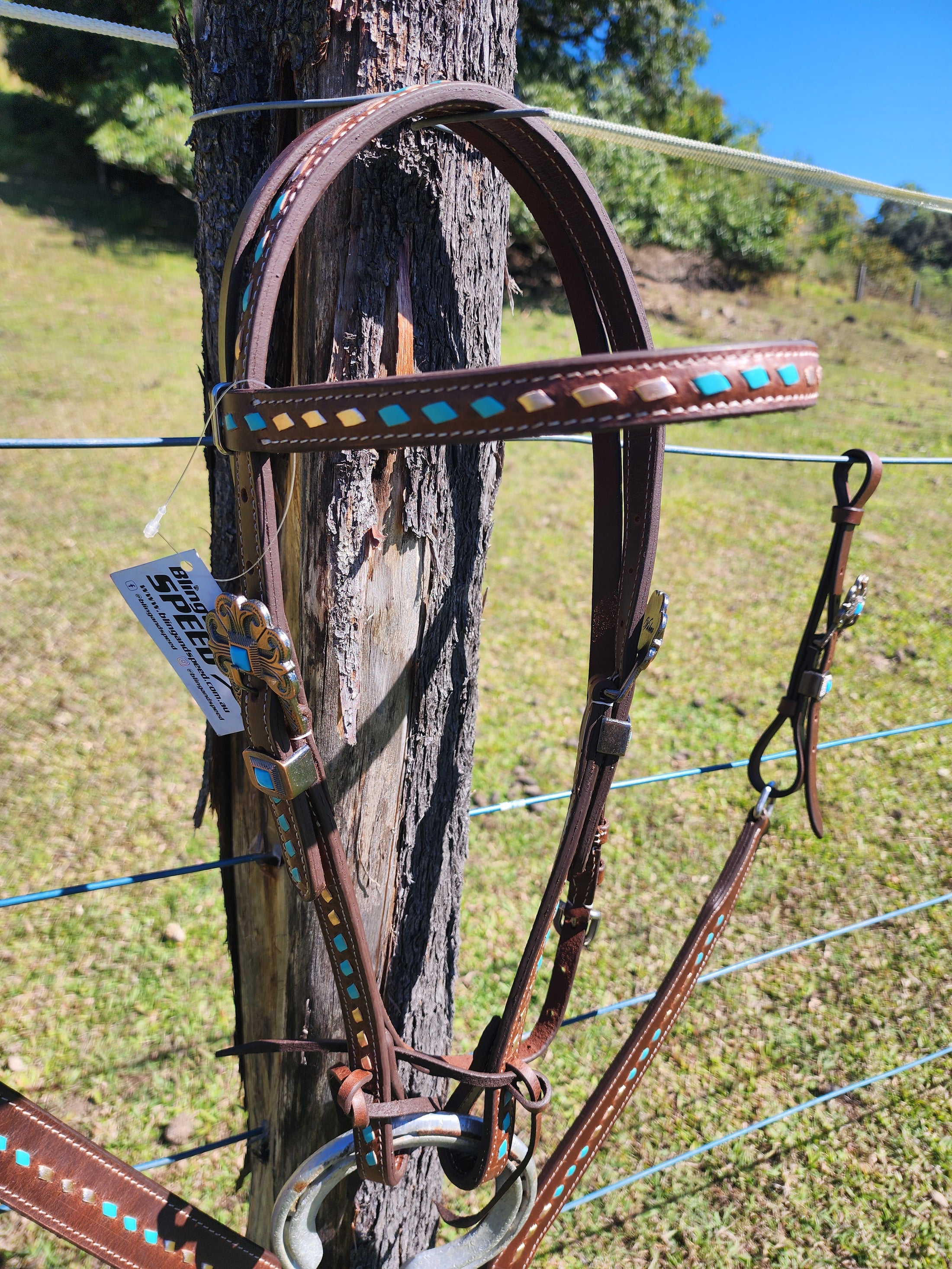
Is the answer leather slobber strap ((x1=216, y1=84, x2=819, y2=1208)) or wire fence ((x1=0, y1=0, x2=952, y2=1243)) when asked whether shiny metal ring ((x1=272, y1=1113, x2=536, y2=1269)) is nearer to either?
leather slobber strap ((x1=216, y1=84, x2=819, y2=1208))

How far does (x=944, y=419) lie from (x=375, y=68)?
996 cm

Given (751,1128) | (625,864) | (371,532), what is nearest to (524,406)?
(371,532)

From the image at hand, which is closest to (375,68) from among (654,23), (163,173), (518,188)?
(518,188)

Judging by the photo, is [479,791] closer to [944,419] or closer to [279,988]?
[279,988]

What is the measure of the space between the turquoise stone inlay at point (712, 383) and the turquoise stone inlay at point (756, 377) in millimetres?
19

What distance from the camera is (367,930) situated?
1090 millimetres

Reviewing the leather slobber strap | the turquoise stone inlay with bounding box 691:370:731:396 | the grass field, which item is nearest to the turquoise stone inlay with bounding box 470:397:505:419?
the leather slobber strap

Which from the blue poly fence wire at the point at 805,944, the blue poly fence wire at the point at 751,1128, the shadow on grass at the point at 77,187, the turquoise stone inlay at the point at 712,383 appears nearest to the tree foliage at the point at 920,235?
the shadow on grass at the point at 77,187

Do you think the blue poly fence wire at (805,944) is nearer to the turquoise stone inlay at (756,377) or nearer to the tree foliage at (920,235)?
the turquoise stone inlay at (756,377)

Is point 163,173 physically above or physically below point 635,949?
above

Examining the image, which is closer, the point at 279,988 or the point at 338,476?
the point at 338,476

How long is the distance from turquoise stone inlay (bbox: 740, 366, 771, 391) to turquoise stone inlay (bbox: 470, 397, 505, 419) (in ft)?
0.65

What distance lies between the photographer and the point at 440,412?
649 mm

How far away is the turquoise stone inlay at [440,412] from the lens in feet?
2.12
